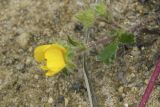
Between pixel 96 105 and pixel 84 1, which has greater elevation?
pixel 84 1

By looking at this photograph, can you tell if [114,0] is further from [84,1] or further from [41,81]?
[41,81]

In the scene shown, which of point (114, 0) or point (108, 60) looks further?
point (114, 0)

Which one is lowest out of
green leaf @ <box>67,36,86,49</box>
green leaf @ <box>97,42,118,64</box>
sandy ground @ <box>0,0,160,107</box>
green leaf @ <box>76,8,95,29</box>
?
sandy ground @ <box>0,0,160,107</box>

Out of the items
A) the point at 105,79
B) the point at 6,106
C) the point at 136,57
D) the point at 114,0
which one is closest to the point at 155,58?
the point at 136,57

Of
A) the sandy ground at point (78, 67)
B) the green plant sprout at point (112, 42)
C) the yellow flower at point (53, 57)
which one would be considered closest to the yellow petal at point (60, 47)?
the yellow flower at point (53, 57)

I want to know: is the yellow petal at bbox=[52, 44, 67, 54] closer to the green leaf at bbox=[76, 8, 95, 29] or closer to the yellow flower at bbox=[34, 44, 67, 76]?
the yellow flower at bbox=[34, 44, 67, 76]

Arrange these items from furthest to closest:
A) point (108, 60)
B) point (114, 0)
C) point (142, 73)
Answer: point (114, 0)
point (142, 73)
point (108, 60)

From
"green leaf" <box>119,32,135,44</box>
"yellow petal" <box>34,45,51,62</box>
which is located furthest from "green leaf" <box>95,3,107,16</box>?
"yellow petal" <box>34,45,51,62</box>
